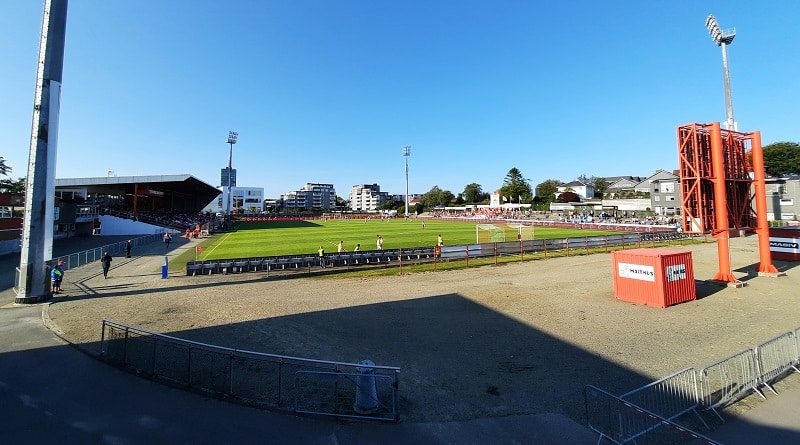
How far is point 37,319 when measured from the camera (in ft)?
40.1

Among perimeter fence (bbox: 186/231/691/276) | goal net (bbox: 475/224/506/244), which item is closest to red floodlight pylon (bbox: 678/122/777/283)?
perimeter fence (bbox: 186/231/691/276)

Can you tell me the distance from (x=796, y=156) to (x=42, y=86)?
123m

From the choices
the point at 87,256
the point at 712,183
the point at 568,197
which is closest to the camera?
the point at 712,183

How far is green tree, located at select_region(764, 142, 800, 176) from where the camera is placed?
260ft

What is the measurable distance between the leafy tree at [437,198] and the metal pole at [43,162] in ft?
508

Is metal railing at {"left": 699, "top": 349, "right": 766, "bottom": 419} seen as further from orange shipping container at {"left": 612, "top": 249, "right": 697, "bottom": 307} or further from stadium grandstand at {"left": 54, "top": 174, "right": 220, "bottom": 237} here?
stadium grandstand at {"left": 54, "top": 174, "right": 220, "bottom": 237}

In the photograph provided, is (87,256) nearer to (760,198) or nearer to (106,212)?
(106,212)

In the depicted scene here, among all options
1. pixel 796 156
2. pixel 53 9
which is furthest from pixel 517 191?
pixel 53 9

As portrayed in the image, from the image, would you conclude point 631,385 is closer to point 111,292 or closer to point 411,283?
point 411,283

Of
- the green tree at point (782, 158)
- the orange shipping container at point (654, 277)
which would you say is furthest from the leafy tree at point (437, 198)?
the orange shipping container at point (654, 277)

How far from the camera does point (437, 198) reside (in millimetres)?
171750

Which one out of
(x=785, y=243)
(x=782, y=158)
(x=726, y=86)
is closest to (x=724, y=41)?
(x=726, y=86)

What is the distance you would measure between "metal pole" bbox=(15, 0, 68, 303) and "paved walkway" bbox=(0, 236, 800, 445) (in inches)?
393

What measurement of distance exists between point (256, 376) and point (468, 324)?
667 cm
